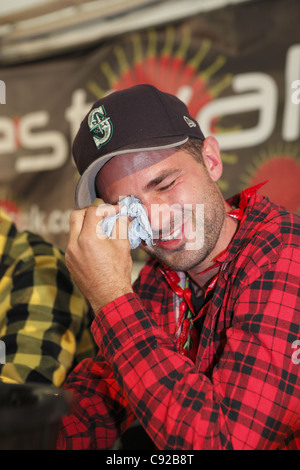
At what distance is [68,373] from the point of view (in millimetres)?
1318

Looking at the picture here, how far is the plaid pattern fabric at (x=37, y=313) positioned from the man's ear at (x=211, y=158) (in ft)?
1.83

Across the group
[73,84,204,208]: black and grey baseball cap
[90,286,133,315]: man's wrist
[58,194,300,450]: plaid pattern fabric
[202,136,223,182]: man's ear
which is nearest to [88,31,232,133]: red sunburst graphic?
[202,136,223,182]: man's ear

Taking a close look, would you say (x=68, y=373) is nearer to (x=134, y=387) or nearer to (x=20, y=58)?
(x=134, y=387)

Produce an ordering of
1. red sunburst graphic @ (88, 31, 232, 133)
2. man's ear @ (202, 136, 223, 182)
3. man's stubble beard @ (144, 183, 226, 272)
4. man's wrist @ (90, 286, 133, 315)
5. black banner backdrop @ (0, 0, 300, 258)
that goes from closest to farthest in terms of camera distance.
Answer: man's wrist @ (90, 286, 133, 315), man's stubble beard @ (144, 183, 226, 272), man's ear @ (202, 136, 223, 182), black banner backdrop @ (0, 0, 300, 258), red sunburst graphic @ (88, 31, 232, 133)

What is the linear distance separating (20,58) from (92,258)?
2.28m

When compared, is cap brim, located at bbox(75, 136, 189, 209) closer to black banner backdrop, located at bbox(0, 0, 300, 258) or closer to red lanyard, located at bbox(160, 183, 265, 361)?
red lanyard, located at bbox(160, 183, 265, 361)

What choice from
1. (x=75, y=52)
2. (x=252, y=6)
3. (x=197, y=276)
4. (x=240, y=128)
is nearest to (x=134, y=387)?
(x=197, y=276)

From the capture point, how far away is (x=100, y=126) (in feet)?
3.55

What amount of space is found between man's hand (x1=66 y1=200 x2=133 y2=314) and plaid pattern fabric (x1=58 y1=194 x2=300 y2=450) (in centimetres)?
3

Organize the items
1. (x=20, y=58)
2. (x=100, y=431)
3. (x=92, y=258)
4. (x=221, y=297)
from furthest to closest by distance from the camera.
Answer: (x=20, y=58), (x=100, y=431), (x=221, y=297), (x=92, y=258)

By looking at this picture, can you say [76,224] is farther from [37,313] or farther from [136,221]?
[37,313]

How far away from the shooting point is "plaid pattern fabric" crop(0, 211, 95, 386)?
46.3 inches

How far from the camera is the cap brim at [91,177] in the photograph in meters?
1.04

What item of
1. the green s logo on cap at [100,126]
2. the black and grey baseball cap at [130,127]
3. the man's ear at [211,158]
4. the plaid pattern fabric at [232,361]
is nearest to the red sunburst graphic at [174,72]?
the man's ear at [211,158]
